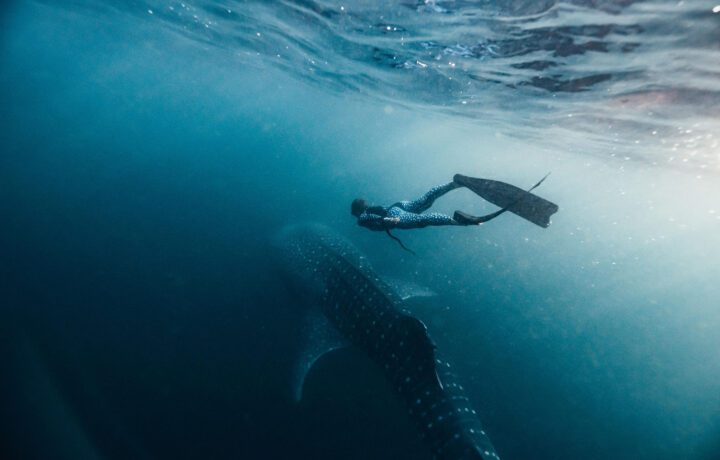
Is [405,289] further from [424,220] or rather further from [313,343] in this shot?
[424,220]

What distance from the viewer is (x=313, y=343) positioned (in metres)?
8.34

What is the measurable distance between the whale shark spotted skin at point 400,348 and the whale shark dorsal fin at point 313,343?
4.3 inches

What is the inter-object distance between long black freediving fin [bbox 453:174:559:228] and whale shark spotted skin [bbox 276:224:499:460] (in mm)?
2659

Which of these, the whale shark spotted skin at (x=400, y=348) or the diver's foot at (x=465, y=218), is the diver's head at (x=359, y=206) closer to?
the whale shark spotted skin at (x=400, y=348)

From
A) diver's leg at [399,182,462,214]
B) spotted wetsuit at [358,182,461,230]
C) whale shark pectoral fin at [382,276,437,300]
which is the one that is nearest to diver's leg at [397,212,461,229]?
spotted wetsuit at [358,182,461,230]

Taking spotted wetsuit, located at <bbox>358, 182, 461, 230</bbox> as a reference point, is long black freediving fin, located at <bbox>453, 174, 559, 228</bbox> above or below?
above

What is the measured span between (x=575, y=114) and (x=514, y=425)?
1299 centimetres

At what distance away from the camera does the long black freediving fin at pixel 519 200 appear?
561 centimetres

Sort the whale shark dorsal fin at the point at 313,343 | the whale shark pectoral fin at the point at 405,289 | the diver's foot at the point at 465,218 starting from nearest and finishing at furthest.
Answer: the diver's foot at the point at 465,218
the whale shark dorsal fin at the point at 313,343
the whale shark pectoral fin at the point at 405,289

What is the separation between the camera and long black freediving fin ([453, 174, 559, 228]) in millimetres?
5605

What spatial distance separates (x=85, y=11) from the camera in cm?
2723

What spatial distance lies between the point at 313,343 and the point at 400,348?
2.87 metres

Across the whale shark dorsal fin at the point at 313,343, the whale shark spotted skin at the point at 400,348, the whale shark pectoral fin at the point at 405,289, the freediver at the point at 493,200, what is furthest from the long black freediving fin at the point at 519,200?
the whale shark pectoral fin at the point at 405,289

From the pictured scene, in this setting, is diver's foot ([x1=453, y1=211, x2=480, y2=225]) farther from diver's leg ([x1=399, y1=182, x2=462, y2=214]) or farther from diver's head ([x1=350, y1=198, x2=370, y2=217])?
diver's head ([x1=350, y1=198, x2=370, y2=217])
